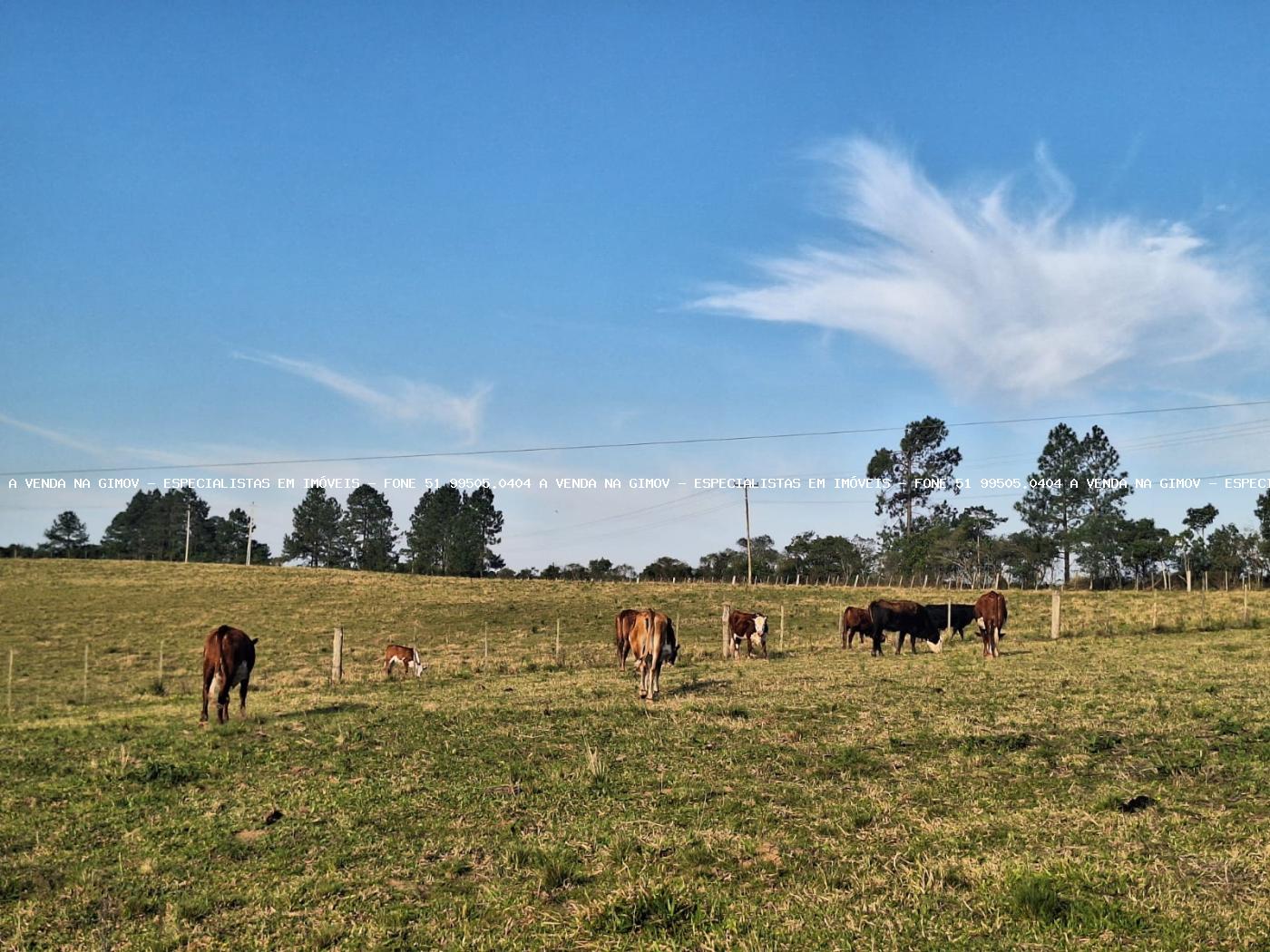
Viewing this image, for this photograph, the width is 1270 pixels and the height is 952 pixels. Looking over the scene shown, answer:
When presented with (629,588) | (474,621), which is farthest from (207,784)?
(629,588)

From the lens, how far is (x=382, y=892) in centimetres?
659

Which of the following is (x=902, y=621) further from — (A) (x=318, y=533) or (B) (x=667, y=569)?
(A) (x=318, y=533)

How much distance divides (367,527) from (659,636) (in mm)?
121506

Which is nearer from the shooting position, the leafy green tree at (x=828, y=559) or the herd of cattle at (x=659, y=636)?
the herd of cattle at (x=659, y=636)

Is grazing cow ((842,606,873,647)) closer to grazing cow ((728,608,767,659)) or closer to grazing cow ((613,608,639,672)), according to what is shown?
grazing cow ((728,608,767,659))

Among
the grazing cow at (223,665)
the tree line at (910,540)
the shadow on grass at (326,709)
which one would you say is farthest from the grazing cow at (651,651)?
the tree line at (910,540)

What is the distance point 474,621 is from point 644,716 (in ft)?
111

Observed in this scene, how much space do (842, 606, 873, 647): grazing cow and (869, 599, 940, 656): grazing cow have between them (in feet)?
0.96

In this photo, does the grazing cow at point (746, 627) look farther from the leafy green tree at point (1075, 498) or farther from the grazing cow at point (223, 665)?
the leafy green tree at point (1075, 498)

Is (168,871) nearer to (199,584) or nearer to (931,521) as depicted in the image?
(199,584)

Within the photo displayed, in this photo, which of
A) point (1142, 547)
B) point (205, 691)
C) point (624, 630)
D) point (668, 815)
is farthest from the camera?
point (1142, 547)

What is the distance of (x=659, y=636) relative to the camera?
16531 millimetres

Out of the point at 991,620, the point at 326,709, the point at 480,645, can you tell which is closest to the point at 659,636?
the point at 326,709

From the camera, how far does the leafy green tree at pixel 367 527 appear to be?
130250 millimetres
